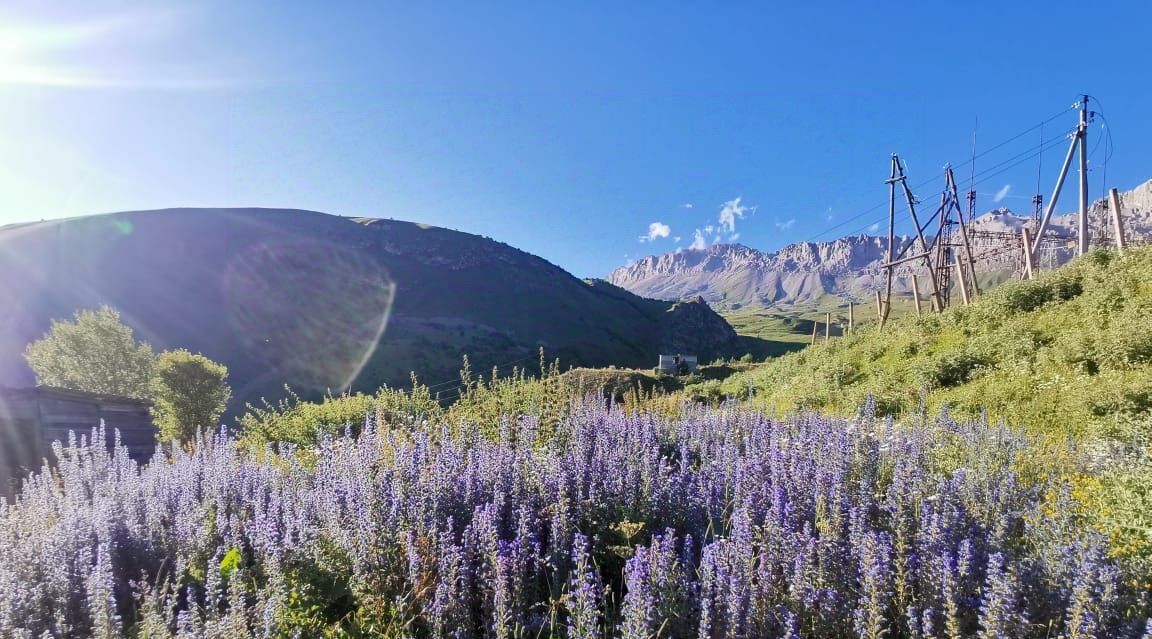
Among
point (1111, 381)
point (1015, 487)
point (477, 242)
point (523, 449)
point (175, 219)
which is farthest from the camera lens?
point (477, 242)

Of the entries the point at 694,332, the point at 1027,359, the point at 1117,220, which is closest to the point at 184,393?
the point at 1027,359

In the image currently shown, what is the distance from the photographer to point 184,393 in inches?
773

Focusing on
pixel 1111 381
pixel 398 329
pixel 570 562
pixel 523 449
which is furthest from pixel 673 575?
pixel 398 329

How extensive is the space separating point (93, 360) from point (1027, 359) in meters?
39.3

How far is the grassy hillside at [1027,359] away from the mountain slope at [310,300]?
171 ft

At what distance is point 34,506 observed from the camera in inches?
174

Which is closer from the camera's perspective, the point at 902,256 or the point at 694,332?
the point at 902,256

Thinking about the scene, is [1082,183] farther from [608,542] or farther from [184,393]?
[184,393]

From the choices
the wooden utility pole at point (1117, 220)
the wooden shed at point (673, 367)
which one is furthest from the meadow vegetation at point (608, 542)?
the wooden shed at point (673, 367)

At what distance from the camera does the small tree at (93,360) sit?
28.7 m

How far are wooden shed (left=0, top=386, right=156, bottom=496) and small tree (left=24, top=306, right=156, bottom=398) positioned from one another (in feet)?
53.7

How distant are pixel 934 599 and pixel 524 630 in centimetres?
196

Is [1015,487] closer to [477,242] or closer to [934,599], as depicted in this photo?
[934,599]

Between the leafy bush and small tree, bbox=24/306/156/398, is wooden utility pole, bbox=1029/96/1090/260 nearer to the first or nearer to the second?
the leafy bush
